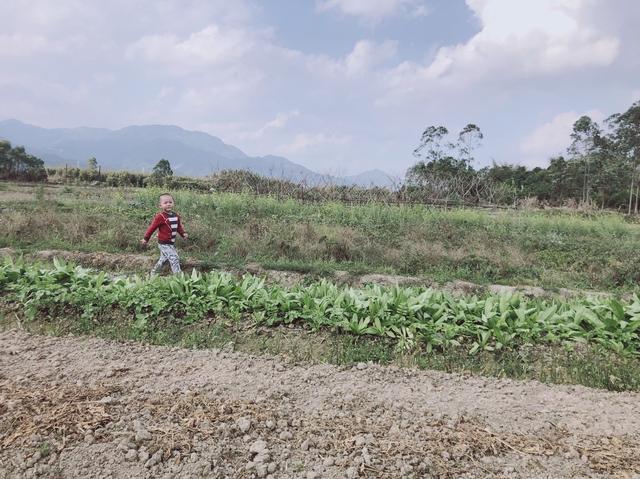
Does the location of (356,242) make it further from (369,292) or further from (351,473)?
(351,473)

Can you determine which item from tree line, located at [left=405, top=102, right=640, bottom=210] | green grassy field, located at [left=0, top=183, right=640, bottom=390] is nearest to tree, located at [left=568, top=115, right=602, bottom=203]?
tree line, located at [left=405, top=102, right=640, bottom=210]

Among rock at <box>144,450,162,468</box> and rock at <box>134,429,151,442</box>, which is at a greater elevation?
rock at <box>134,429,151,442</box>

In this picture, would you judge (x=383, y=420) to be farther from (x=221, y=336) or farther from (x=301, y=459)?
(x=221, y=336)

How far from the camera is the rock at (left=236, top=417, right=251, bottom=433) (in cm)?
213

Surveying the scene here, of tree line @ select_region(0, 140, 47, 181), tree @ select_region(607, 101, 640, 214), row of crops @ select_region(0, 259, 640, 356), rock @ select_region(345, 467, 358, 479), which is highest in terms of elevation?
tree @ select_region(607, 101, 640, 214)

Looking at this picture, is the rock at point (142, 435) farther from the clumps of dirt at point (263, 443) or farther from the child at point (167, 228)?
the child at point (167, 228)

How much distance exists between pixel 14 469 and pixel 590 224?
51.7 ft

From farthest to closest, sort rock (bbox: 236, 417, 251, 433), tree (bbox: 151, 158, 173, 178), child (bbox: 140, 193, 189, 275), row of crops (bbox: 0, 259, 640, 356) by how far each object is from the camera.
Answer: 1. tree (bbox: 151, 158, 173, 178)
2. child (bbox: 140, 193, 189, 275)
3. row of crops (bbox: 0, 259, 640, 356)
4. rock (bbox: 236, 417, 251, 433)

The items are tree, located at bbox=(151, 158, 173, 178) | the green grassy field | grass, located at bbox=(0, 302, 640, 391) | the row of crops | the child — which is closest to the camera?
grass, located at bbox=(0, 302, 640, 391)

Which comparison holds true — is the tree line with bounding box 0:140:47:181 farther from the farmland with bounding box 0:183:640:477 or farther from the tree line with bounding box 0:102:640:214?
the farmland with bounding box 0:183:640:477

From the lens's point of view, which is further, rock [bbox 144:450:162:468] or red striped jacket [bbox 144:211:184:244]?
red striped jacket [bbox 144:211:184:244]

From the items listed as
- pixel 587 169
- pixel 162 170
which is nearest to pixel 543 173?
pixel 587 169

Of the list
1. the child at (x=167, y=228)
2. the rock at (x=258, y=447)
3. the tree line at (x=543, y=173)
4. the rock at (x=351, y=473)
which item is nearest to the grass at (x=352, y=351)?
the rock at (x=258, y=447)

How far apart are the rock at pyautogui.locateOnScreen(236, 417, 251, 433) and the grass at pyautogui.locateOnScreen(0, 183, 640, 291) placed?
529cm
